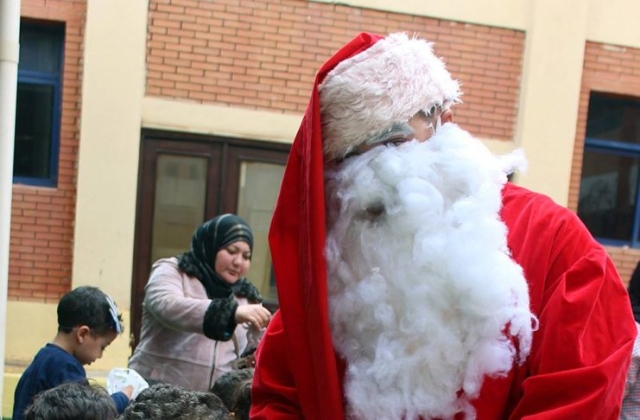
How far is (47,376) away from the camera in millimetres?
2979

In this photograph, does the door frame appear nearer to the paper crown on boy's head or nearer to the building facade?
the building facade

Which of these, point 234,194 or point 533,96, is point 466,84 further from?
point 234,194

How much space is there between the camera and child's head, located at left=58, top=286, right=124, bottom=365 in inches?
124

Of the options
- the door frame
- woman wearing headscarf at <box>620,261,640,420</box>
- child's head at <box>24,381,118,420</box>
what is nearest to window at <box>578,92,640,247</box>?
the door frame

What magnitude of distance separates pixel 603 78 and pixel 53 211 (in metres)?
5.49

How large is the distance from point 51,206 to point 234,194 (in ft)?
5.39

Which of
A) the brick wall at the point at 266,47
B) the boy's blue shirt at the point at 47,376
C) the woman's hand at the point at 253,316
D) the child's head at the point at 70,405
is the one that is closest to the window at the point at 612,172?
the brick wall at the point at 266,47

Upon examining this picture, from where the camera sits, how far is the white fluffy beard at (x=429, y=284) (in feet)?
4.88

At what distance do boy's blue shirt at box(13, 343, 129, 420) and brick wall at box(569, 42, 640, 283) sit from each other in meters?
5.91

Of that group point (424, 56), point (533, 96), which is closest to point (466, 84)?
point (533, 96)

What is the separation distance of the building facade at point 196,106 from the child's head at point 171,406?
16.0ft

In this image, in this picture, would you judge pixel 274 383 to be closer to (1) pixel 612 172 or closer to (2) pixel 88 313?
(2) pixel 88 313

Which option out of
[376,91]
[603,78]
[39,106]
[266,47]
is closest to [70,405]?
[376,91]

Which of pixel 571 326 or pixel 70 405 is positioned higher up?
pixel 571 326
